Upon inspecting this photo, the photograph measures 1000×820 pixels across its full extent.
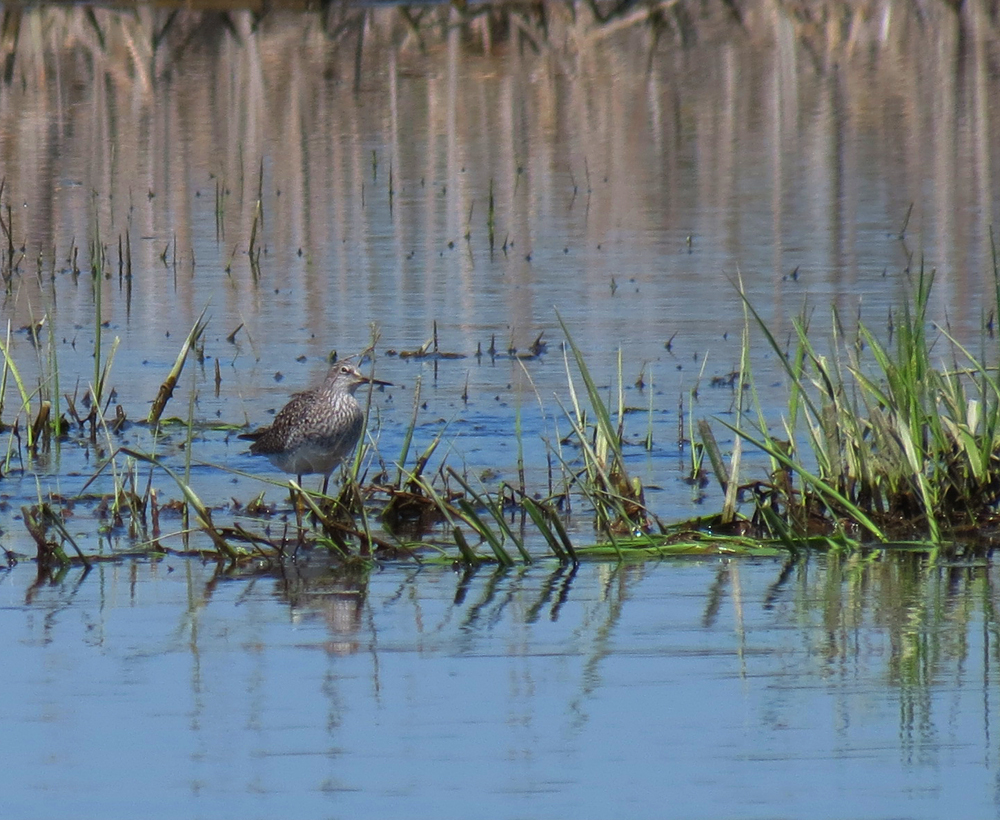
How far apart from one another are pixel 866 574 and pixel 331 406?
8.98ft

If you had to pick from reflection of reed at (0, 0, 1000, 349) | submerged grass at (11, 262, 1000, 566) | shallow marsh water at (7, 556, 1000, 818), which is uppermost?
reflection of reed at (0, 0, 1000, 349)

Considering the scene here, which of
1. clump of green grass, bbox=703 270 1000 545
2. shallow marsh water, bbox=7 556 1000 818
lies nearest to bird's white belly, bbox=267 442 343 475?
shallow marsh water, bbox=7 556 1000 818

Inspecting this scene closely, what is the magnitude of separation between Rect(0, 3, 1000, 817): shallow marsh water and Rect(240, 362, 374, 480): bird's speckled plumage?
179 mm

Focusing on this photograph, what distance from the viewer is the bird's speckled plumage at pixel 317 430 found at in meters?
7.95

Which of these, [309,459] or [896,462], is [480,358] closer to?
[309,459]

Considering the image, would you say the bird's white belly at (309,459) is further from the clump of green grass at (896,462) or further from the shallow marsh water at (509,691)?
the clump of green grass at (896,462)

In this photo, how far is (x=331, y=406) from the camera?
806cm

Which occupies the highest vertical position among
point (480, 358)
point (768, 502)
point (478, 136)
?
point (478, 136)

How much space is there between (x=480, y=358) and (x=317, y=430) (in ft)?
8.83

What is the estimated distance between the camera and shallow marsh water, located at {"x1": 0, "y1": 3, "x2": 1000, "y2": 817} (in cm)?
453

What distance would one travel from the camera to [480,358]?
34.6ft

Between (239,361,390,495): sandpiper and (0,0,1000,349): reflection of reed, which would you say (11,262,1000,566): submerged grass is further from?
(0,0,1000,349): reflection of reed

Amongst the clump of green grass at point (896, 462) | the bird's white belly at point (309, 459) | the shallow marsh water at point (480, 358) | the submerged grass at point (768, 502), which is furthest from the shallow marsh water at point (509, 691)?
the bird's white belly at point (309, 459)

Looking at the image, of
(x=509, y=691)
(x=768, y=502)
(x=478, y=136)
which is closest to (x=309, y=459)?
(x=768, y=502)
